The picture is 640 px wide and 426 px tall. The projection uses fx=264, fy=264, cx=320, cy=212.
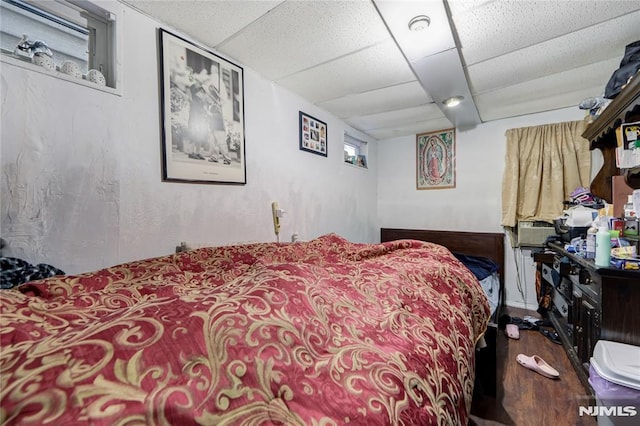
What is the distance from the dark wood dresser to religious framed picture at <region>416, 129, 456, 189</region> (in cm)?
163

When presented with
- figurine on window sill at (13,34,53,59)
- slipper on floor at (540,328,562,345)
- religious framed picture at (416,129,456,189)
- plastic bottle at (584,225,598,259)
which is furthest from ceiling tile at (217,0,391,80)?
slipper on floor at (540,328,562,345)

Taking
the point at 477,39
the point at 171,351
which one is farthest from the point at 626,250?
the point at 171,351

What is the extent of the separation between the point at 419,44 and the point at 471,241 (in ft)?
8.38

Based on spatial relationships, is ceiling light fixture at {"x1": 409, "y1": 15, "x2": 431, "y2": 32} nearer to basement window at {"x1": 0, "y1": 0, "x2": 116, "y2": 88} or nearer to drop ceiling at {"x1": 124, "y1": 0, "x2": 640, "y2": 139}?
drop ceiling at {"x1": 124, "y1": 0, "x2": 640, "y2": 139}

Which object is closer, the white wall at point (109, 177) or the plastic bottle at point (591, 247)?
the white wall at point (109, 177)

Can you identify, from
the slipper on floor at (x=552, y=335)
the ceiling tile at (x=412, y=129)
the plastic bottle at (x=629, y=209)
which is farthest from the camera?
the ceiling tile at (x=412, y=129)

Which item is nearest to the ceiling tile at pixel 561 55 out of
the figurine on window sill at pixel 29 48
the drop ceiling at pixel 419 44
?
the drop ceiling at pixel 419 44

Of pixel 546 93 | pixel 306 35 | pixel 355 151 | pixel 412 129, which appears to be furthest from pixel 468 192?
pixel 306 35

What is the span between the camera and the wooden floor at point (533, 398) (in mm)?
1439

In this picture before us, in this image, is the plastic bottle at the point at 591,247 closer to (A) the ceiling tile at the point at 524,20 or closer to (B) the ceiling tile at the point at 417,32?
(A) the ceiling tile at the point at 524,20

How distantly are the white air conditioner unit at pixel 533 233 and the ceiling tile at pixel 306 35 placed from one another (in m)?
2.60

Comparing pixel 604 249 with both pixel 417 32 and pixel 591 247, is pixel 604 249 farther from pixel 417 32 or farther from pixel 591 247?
pixel 417 32

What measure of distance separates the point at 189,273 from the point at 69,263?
63 centimetres

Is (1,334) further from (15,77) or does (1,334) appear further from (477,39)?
(477,39)
